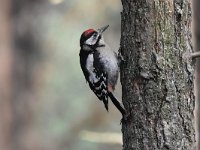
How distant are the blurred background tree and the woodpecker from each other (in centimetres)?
134

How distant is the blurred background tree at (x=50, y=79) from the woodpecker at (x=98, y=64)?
1.34 metres

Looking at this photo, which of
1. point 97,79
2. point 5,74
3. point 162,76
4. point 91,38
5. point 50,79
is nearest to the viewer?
point 162,76

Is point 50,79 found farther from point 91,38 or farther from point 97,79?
point 97,79

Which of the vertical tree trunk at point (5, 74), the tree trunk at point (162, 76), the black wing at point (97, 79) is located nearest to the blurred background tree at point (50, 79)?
the vertical tree trunk at point (5, 74)

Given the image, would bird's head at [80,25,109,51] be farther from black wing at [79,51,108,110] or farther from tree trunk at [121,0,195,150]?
tree trunk at [121,0,195,150]

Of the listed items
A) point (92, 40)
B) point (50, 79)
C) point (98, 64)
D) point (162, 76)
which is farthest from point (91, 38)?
point (50, 79)

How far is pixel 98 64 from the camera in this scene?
20.3 ft

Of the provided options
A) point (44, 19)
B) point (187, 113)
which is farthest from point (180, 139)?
point (44, 19)

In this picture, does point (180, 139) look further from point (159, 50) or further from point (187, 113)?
point (159, 50)

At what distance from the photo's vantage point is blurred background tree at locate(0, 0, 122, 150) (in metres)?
13.3

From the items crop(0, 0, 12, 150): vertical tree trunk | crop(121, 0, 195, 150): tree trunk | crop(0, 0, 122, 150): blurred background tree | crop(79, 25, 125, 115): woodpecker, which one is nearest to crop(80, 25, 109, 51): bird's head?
crop(79, 25, 125, 115): woodpecker

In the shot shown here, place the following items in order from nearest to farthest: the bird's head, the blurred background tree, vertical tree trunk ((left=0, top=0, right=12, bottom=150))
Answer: the bird's head < vertical tree trunk ((left=0, top=0, right=12, bottom=150)) < the blurred background tree

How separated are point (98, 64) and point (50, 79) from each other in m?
15.4

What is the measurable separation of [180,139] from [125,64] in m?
0.75
